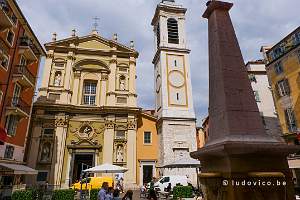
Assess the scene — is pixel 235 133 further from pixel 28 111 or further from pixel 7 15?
pixel 28 111

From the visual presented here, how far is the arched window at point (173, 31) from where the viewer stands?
3039 cm

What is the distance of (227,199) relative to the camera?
14.7 feet

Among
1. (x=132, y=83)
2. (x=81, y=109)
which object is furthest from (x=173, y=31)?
(x=81, y=109)

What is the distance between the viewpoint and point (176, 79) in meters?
28.0

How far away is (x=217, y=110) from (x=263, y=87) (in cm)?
2668

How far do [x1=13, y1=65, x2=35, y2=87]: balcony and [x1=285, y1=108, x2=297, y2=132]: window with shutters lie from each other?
2289 cm

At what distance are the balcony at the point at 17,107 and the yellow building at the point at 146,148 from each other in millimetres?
11289

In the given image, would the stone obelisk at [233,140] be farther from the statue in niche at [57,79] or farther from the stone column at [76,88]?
the statue in niche at [57,79]

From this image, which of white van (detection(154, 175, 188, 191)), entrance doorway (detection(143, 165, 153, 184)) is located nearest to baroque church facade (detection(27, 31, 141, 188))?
entrance doorway (detection(143, 165, 153, 184))

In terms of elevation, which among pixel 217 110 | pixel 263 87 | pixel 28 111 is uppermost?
pixel 263 87

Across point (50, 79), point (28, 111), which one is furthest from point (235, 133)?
point (50, 79)

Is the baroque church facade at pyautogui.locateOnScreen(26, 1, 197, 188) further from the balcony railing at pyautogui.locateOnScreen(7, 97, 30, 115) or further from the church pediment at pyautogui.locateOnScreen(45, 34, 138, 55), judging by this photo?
the balcony railing at pyautogui.locateOnScreen(7, 97, 30, 115)

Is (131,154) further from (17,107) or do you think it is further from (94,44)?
(94,44)

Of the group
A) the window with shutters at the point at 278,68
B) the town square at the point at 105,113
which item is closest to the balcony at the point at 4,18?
the town square at the point at 105,113
